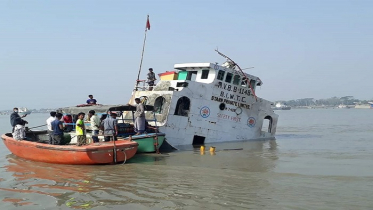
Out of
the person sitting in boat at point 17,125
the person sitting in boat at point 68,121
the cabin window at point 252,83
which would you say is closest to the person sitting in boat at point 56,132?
the person sitting in boat at point 17,125

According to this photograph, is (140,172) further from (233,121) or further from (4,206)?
(233,121)

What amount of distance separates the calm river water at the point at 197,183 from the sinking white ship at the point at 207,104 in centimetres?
263

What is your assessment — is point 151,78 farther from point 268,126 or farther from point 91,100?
point 268,126

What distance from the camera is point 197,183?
878 centimetres

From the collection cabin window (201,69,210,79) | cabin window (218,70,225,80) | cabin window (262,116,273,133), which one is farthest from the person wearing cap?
cabin window (262,116,273,133)

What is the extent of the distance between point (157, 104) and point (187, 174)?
698cm

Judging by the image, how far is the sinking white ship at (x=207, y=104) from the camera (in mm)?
15969

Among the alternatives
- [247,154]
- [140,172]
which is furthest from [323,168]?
[140,172]

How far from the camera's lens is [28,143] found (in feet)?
41.7

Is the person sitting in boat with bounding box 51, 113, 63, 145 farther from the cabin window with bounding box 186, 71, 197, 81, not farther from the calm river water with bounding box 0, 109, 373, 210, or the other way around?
the cabin window with bounding box 186, 71, 197, 81

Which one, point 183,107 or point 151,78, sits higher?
point 151,78

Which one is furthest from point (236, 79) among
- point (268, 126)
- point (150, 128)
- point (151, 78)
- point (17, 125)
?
point (17, 125)

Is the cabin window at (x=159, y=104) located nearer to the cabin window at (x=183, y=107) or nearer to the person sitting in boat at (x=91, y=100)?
the cabin window at (x=183, y=107)

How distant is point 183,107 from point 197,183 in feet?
26.0
